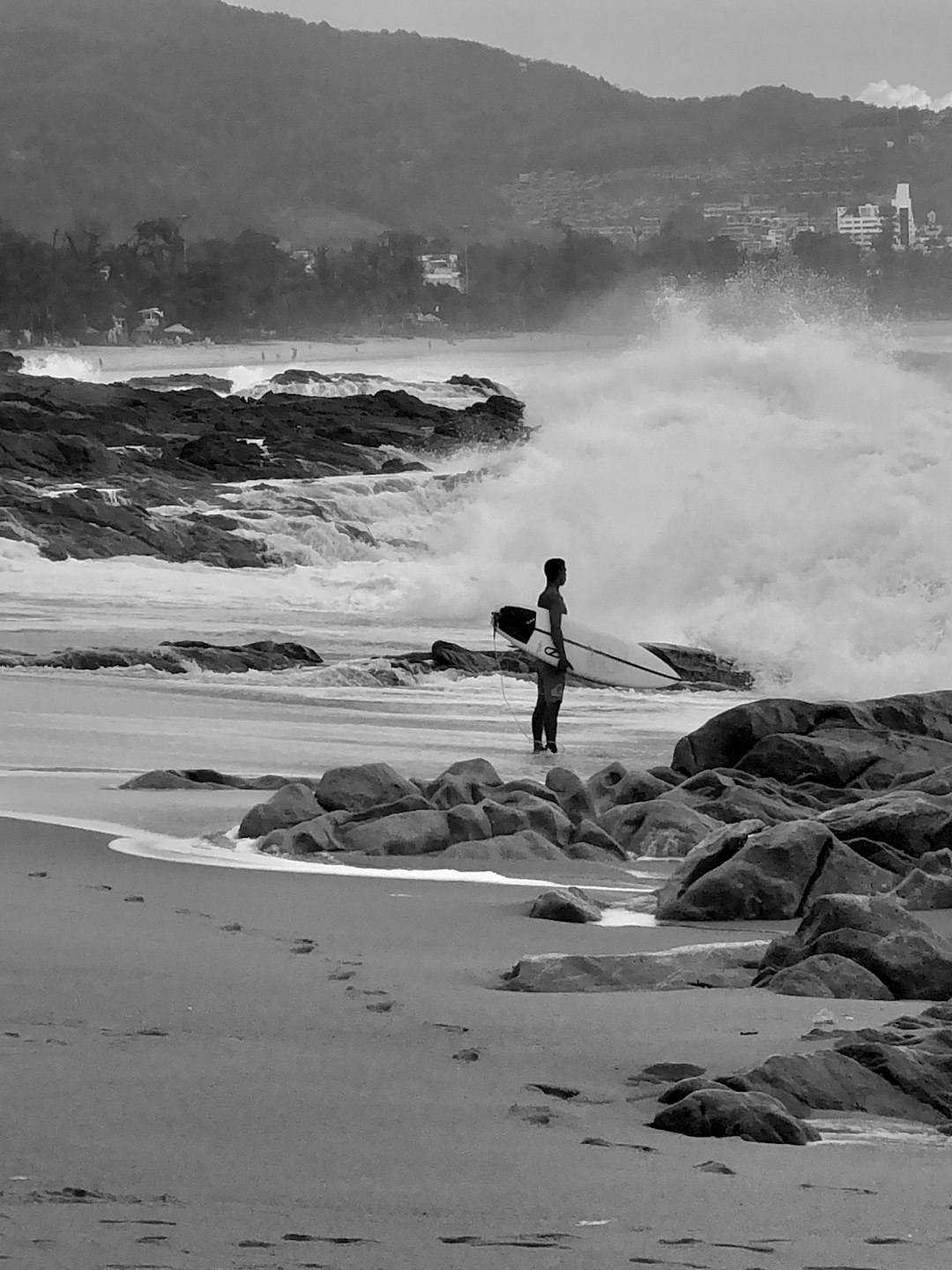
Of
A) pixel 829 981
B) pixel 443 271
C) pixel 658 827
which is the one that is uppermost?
pixel 443 271

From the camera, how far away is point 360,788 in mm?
7602

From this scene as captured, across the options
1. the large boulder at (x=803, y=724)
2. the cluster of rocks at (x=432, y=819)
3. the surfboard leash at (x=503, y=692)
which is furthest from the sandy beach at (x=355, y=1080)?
the surfboard leash at (x=503, y=692)

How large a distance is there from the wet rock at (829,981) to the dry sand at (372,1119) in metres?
0.11

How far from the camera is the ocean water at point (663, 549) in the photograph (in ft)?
52.1

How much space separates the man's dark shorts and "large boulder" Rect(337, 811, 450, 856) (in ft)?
13.0

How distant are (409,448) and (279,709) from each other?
31917mm

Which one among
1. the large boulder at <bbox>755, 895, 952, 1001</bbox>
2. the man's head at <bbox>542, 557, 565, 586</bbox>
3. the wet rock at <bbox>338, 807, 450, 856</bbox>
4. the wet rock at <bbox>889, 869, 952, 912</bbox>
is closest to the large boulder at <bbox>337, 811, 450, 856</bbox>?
the wet rock at <bbox>338, 807, 450, 856</bbox>

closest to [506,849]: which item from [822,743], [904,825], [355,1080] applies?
[904,825]

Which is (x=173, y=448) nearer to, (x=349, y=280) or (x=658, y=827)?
(x=658, y=827)

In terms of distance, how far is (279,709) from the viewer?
12.0m

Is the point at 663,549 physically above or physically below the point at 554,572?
below

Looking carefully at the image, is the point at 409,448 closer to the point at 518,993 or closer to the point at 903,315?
the point at 518,993

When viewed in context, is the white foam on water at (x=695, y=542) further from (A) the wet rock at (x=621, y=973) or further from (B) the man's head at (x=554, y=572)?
(A) the wet rock at (x=621, y=973)

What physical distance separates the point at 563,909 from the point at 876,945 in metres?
1.35
